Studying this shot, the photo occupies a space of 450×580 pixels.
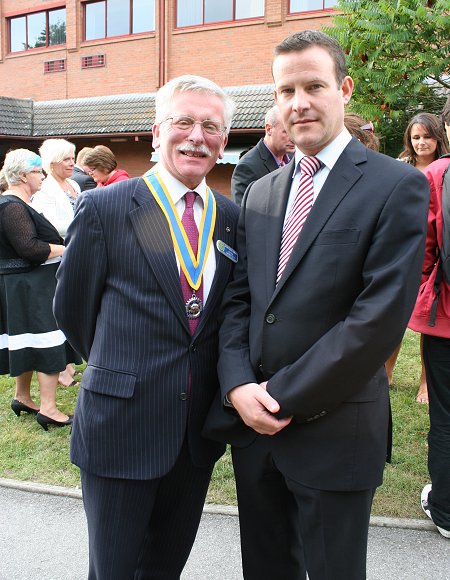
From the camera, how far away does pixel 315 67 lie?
77.1 inches

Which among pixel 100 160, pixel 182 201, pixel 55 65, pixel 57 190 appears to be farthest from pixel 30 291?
pixel 55 65

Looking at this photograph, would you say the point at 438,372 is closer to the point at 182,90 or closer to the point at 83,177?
the point at 182,90

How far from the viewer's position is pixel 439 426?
10.5 feet

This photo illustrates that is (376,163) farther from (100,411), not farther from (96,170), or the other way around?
(96,170)

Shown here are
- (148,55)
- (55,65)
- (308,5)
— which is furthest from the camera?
(55,65)

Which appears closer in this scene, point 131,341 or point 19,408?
point 131,341

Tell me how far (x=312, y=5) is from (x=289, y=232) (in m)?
16.5

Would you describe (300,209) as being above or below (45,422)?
above

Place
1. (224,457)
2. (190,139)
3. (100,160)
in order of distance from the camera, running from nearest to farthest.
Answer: (190,139) < (224,457) < (100,160)

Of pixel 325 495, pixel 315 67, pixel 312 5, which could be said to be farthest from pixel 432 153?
pixel 312 5

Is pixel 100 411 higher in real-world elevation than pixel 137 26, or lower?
lower

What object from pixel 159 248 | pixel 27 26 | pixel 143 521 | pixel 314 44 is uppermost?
pixel 27 26

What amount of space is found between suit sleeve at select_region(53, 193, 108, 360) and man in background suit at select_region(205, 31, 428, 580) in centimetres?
51

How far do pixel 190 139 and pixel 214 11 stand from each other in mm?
17914
